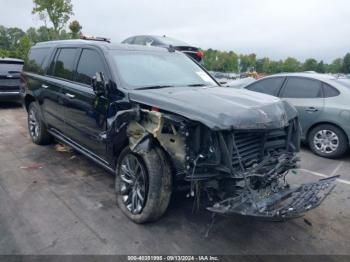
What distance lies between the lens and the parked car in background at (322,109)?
583 centimetres

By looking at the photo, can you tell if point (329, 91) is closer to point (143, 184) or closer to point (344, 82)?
point (344, 82)

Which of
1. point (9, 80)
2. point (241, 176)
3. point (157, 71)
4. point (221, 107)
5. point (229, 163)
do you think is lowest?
point (241, 176)

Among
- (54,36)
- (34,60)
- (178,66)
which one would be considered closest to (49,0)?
(54,36)

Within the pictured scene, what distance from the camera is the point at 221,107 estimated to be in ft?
9.85

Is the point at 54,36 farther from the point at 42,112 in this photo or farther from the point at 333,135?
the point at 333,135

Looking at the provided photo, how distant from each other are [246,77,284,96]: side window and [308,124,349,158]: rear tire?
1197mm

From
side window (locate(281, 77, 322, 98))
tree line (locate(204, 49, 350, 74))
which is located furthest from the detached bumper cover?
tree line (locate(204, 49, 350, 74))

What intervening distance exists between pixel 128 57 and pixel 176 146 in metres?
1.66

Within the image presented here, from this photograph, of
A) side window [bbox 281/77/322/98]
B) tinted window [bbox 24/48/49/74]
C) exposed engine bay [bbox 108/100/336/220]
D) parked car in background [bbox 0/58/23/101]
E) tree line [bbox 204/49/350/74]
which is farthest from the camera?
tree line [bbox 204/49/350/74]

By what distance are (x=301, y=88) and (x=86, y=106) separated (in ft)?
14.4

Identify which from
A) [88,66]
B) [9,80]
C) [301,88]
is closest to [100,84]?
[88,66]

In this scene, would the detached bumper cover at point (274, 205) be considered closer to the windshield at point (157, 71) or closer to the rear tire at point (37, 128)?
the windshield at point (157, 71)

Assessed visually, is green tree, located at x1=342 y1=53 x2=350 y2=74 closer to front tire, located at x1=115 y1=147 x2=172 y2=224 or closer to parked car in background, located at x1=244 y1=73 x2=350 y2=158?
parked car in background, located at x1=244 y1=73 x2=350 y2=158

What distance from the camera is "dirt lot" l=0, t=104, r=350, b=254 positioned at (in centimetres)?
307
